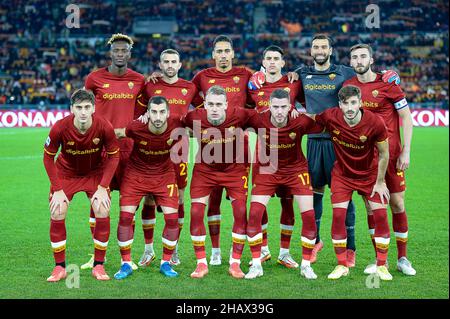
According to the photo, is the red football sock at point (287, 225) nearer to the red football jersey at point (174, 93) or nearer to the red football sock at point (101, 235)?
the red football jersey at point (174, 93)

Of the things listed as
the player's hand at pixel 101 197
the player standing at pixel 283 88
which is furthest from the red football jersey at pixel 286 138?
the player's hand at pixel 101 197

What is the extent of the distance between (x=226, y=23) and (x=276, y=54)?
29.0 metres

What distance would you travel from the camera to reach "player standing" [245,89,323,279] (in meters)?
6.09

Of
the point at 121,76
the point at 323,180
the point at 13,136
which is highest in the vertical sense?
the point at 121,76

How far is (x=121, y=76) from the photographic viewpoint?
6.70 meters

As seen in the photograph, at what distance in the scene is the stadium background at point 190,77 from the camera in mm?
5738

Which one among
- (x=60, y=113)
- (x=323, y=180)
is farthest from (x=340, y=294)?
(x=60, y=113)

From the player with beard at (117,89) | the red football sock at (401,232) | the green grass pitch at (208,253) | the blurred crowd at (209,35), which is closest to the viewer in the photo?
the green grass pitch at (208,253)

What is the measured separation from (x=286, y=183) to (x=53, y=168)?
2009mm

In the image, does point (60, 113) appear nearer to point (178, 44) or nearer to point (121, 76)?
point (178, 44)

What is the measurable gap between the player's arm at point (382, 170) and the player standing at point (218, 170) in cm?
116

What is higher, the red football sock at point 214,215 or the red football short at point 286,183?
the red football short at point 286,183

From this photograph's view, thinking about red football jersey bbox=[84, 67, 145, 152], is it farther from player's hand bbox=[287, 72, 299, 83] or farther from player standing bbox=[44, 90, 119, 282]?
player's hand bbox=[287, 72, 299, 83]
